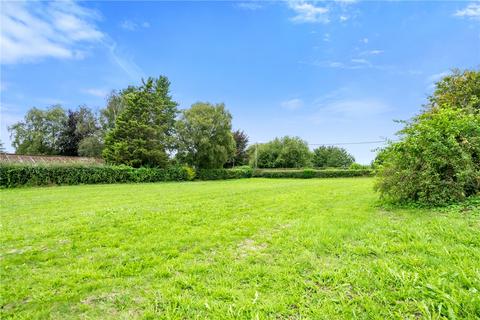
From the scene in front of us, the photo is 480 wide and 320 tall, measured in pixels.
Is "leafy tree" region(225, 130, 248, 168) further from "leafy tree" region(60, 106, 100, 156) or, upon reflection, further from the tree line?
"leafy tree" region(60, 106, 100, 156)

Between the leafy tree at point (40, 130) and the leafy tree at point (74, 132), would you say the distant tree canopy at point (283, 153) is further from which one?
the leafy tree at point (40, 130)

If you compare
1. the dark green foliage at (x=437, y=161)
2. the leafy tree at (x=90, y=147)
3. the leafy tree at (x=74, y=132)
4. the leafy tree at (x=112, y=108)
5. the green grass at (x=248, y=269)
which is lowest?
the green grass at (x=248, y=269)

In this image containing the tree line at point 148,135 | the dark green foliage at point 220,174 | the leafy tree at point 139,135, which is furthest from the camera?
the dark green foliage at point 220,174

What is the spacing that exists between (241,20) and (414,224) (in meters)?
10.7

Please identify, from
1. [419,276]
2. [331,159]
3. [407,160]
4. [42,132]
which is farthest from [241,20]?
[331,159]

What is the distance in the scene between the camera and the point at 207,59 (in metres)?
13.9

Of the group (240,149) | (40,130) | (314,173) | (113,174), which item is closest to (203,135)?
(113,174)

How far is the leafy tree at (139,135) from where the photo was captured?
→ 816 inches

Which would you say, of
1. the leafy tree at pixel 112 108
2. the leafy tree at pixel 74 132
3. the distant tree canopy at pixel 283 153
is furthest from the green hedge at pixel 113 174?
the leafy tree at pixel 74 132

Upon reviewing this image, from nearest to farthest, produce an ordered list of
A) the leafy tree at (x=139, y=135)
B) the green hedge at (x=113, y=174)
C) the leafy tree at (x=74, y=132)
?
the green hedge at (x=113, y=174), the leafy tree at (x=139, y=135), the leafy tree at (x=74, y=132)

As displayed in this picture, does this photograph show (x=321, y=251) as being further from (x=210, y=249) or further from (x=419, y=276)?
(x=210, y=249)

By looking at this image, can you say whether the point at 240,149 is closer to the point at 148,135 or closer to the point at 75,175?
the point at 148,135

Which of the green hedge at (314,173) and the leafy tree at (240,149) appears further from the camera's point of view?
the leafy tree at (240,149)

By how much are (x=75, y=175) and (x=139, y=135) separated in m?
7.48
